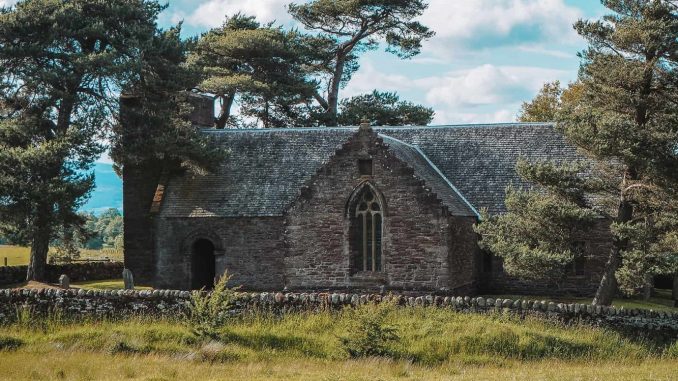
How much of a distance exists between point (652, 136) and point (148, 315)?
48.3 ft

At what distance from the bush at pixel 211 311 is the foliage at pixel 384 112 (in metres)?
32.5

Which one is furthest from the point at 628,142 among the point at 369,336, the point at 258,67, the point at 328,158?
the point at 258,67

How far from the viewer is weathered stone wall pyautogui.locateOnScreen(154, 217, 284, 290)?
37.3m

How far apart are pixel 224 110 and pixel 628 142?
3853cm

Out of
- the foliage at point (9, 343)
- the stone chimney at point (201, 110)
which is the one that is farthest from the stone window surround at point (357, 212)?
the foliage at point (9, 343)

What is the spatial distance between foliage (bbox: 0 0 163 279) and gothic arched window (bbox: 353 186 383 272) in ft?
36.1

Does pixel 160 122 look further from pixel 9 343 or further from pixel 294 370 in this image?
pixel 294 370

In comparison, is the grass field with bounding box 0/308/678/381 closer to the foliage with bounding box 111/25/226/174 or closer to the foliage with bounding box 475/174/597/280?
the foliage with bounding box 475/174/597/280

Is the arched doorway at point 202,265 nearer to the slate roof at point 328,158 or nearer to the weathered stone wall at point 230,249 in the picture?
the weathered stone wall at point 230,249

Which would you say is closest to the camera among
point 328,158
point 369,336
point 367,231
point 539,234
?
point 369,336

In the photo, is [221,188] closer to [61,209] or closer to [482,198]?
[61,209]

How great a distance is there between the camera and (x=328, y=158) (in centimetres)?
3850

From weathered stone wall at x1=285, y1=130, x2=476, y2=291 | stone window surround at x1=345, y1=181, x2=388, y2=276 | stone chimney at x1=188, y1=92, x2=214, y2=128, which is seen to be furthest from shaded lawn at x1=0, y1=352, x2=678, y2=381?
stone chimney at x1=188, y1=92, x2=214, y2=128

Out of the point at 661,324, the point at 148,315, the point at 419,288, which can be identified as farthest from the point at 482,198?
the point at 148,315
